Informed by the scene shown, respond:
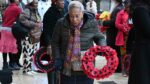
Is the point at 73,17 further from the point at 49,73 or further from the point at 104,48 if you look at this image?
the point at 49,73

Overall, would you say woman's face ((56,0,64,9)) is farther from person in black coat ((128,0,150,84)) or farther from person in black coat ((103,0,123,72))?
person in black coat ((103,0,123,72))

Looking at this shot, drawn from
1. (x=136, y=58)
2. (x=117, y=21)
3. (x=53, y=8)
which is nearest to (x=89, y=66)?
(x=136, y=58)

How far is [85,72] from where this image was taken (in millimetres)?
5133

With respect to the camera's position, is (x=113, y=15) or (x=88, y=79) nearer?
(x=88, y=79)

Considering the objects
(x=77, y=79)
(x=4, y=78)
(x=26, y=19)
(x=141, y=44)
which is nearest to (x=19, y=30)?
(x=26, y=19)

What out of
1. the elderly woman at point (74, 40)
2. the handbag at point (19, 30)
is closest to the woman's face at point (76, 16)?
the elderly woman at point (74, 40)

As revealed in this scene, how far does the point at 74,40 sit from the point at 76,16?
294 millimetres

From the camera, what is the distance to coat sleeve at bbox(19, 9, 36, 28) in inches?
367

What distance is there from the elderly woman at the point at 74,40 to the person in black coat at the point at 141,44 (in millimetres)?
536

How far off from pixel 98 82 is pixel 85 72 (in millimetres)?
3930

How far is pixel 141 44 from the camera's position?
478cm

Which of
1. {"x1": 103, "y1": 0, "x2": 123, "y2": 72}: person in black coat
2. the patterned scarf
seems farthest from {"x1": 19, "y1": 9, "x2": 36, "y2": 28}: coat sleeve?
the patterned scarf

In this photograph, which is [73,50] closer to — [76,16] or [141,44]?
[76,16]

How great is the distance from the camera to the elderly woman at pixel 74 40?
5.16 m
